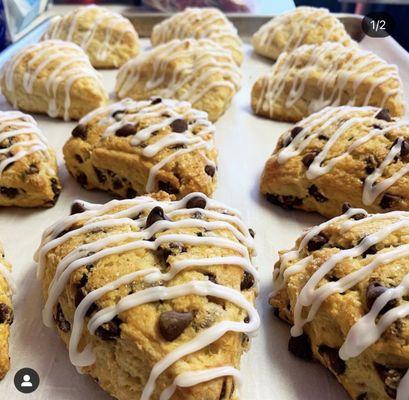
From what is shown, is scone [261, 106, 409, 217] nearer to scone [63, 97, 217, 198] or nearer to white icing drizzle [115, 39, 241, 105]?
scone [63, 97, 217, 198]

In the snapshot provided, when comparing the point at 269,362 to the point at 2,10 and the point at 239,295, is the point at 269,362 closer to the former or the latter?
the point at 239,295

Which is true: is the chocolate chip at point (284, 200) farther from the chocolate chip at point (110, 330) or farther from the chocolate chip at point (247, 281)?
the chocolate chip at point (110, 330)

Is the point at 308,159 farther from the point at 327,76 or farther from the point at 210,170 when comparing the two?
the point at 327,76

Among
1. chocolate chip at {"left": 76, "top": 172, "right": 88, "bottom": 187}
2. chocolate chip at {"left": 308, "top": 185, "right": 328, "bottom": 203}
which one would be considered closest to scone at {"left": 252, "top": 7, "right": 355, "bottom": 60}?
chocolate chip at {"left": 308, "top": 185, "right": 328, "bottom": 203}

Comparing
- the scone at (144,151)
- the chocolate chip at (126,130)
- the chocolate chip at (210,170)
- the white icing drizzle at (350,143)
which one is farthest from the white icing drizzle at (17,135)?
the white icing drizzle at (350,143)

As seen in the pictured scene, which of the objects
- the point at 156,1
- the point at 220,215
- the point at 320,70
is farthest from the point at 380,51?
the point at 220,215

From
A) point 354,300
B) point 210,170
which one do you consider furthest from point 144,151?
point 354,300
